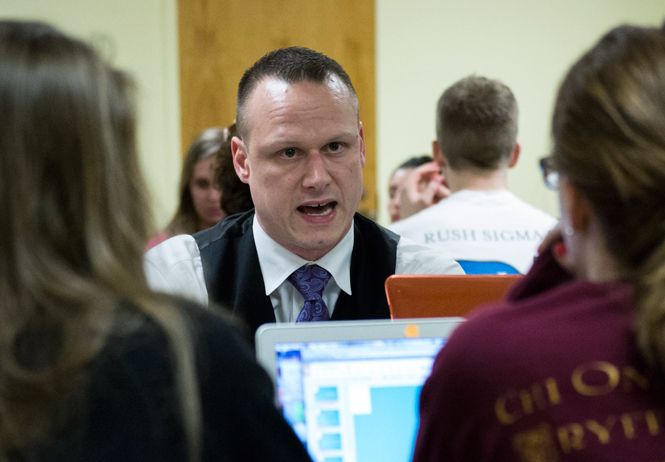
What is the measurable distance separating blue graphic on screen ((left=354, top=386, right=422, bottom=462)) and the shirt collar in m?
0.53

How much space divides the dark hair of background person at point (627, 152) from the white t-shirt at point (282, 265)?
78cm

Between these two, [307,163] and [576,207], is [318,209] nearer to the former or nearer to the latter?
[307,163]

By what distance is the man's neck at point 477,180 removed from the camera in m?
2.24

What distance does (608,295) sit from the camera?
611 mm

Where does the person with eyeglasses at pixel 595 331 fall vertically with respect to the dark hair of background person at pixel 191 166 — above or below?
below

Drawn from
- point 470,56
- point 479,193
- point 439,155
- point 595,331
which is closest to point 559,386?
point 595,331

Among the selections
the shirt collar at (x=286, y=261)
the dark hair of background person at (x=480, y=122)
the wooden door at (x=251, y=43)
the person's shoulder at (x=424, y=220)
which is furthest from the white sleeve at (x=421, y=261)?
the wooden door at (x=251, y=43)

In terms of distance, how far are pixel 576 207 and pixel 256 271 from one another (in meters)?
0.83

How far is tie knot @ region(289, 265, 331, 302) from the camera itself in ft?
4.36

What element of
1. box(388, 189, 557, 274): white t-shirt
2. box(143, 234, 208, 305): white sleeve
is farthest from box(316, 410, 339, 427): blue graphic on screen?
box(388, 189, 557, 274): white t-shirt

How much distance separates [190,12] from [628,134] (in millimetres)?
3455

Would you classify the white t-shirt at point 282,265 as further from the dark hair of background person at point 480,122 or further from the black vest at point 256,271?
the dark hair of background person at point 480,122

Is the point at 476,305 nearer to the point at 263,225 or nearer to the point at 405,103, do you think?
the point at 263,225

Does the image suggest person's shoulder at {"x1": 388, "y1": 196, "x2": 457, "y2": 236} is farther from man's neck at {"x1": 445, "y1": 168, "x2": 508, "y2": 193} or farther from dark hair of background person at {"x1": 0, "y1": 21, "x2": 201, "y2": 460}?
dark hair of background person at {"x1": 0, "y1": 21, "x2": 201, "y2": 460}
